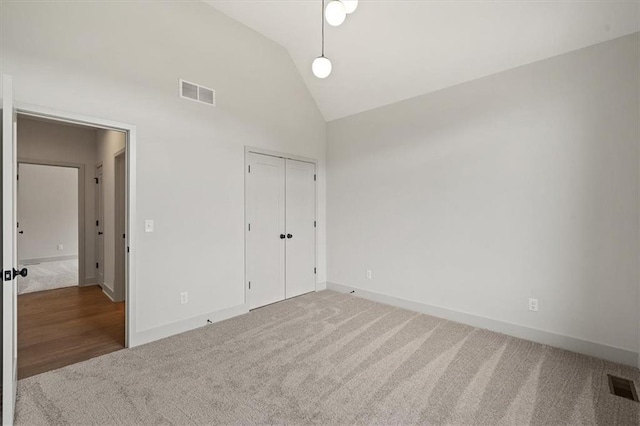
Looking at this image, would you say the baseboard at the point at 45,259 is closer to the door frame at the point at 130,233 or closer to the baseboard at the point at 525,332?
the door frame at the point at 130,233

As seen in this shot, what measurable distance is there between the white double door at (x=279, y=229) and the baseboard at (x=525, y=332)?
125 cm

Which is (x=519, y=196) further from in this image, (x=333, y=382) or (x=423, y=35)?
(x=333, y=382)

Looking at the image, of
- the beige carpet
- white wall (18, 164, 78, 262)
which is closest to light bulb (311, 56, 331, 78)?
the beige carpet

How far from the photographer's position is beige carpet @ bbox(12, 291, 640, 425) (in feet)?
6.33

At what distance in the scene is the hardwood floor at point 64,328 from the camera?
2703 mm

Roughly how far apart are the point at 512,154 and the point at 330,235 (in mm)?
2851

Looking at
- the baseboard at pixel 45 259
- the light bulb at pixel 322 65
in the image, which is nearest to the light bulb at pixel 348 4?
the light bulb at pixel 322 65

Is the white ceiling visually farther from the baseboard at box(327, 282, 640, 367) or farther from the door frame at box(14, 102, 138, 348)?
the baseboard at box(327, 282, 640, 367)

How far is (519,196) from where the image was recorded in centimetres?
310

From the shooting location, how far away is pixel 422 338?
3.07 m

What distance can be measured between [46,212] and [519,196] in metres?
10.3

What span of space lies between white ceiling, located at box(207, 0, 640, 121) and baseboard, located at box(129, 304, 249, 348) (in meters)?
3.44

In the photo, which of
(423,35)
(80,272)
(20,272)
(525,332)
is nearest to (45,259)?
(80,272)

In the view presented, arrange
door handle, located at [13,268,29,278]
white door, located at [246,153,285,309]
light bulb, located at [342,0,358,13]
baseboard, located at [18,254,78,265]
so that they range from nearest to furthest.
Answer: door handle, located at [13,268,29,278] → light bulb, located at [342,0,358,13] → white door, located at [246,153,285,309] → baseboard, located at [18,254,78,265]
